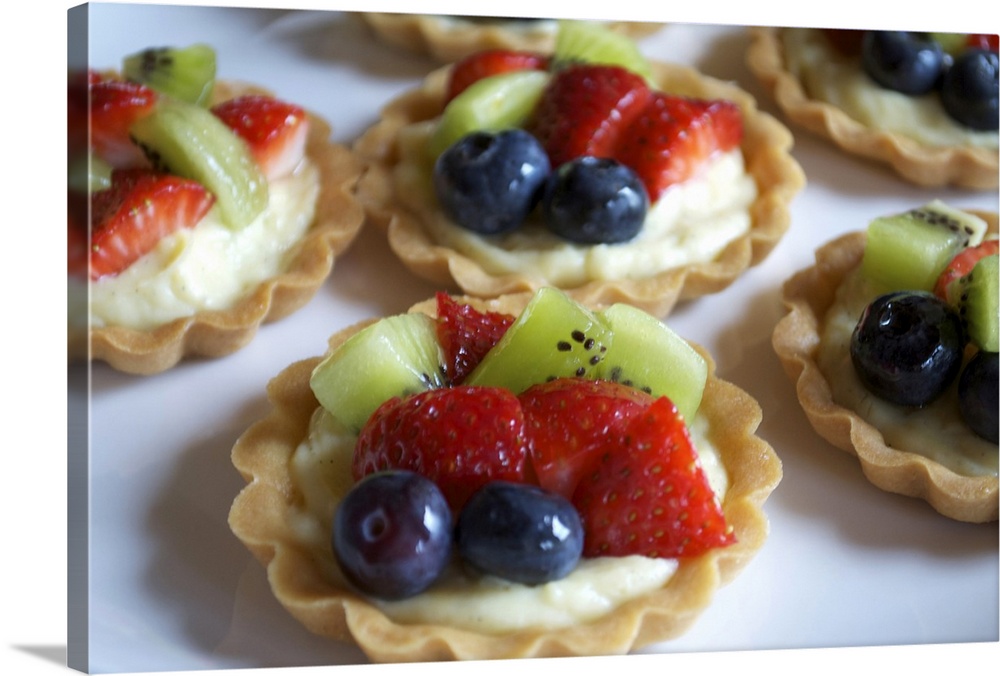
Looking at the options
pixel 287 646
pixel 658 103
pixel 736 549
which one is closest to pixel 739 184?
pixel 658 103

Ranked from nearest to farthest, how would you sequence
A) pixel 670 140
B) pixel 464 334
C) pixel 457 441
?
1. pixel 457 441
2. pixel 464 334
3. pixel 670 140

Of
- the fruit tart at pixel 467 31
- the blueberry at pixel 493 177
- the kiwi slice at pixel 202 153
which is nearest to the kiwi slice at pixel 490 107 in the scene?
the blueberry at pixel 493 177

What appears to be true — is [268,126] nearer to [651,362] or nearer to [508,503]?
[651,362]

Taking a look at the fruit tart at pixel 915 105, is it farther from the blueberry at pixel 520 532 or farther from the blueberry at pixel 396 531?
the blueberry at pixel 396 531

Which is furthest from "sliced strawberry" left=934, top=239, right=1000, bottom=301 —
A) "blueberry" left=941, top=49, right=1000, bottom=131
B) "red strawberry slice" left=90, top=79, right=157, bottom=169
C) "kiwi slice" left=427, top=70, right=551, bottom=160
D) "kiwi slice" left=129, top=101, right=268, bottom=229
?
"red strawberry slice" left=90, top=79, right=157, bottom=169

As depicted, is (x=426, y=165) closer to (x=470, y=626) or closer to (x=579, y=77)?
(x=579, y=77)

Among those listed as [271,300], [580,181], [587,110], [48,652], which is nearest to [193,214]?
[271,300]

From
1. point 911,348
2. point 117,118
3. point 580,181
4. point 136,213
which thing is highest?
point 117,118
